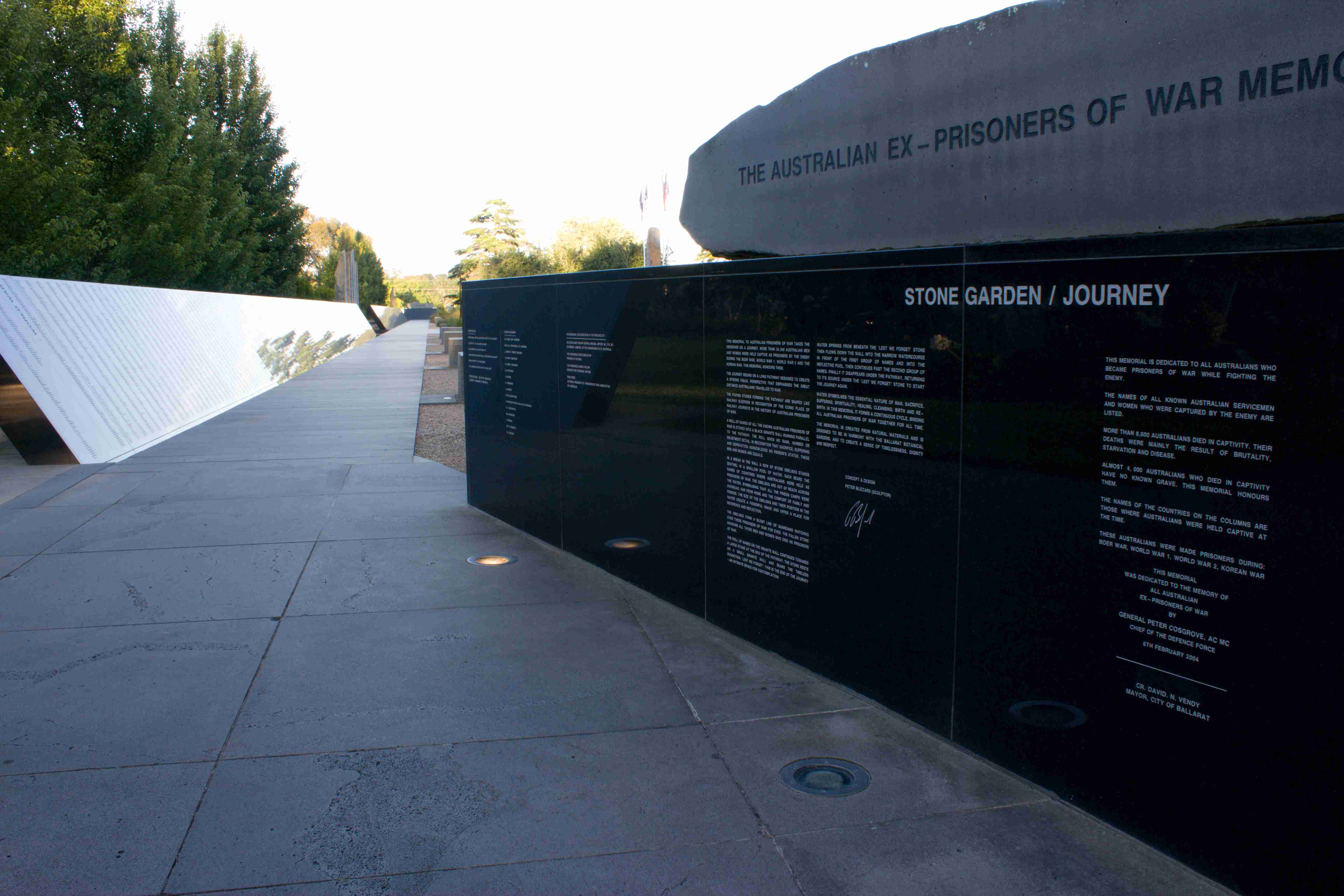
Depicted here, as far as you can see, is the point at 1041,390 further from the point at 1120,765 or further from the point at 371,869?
the point at 371,869

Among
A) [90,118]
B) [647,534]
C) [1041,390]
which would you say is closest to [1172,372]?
[1041,390]

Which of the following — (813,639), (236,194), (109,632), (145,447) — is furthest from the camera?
(236,194)

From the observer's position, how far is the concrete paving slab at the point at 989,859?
3.20 m

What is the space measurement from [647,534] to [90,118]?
27.5 meters

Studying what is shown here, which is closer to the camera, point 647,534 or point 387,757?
point 387,757

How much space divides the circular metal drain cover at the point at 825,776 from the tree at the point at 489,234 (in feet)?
394

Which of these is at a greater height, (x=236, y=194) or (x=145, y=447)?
(x=236, y=194)

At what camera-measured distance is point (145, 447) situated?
42.6ft

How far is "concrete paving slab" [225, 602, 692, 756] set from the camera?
447cm

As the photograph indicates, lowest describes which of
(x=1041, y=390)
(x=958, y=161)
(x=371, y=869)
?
(x=371, y=869)

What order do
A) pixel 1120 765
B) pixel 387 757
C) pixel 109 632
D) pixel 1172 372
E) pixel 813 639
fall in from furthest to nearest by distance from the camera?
1. pixel 109 632
2. pixel 813 639
3. pixel 387 757
4. pixel 1120 765
5. pixel 1172 372

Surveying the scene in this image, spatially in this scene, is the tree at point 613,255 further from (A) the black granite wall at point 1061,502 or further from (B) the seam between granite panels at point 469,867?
(B) the seam between granite panels at point 469,867
